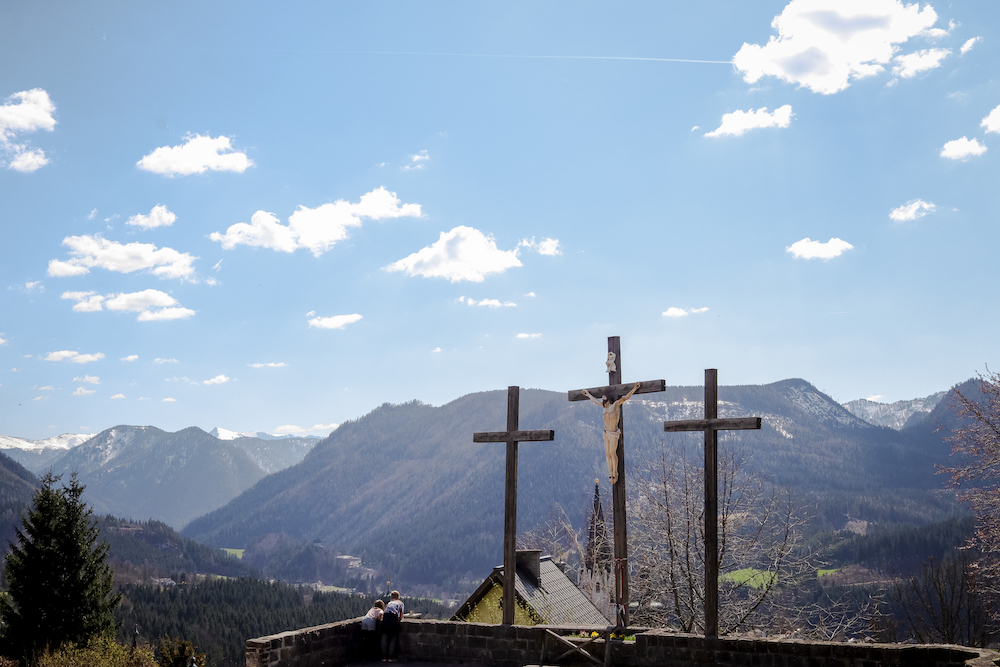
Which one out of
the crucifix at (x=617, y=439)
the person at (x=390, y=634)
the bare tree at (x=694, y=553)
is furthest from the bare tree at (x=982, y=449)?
the person at (x=390, y=634)

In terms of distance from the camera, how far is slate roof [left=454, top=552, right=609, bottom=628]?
25.7 metres

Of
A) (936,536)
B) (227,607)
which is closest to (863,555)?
(936,536)

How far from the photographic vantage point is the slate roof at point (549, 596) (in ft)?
84.2

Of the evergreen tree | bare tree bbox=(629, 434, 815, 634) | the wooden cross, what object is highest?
the wooden cross

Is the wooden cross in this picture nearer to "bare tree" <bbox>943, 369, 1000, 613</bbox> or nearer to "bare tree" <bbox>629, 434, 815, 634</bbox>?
"bare tree" <bbox>629, 434, 815, 634</bbox>

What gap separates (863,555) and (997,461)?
382 feet

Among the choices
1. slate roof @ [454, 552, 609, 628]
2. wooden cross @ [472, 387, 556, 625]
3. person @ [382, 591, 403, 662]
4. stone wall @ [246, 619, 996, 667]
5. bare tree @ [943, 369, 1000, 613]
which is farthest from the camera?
slate roof @ [454, 552, 609, 628]

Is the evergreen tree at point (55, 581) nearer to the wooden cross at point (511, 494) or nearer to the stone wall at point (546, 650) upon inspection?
the stone wall at point (546, 650)

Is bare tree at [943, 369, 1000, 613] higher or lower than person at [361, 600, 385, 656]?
higher

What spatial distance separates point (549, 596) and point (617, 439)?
1639cm

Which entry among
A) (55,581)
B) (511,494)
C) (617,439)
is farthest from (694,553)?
(55,581)

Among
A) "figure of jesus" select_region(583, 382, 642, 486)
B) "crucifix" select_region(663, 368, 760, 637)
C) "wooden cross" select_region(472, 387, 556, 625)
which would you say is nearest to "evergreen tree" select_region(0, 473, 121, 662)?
"wooden cross" select_region(472, 387, 556, 625)

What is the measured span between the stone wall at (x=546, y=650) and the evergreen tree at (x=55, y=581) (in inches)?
1178

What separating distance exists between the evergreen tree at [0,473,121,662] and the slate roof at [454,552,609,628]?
22.4m
